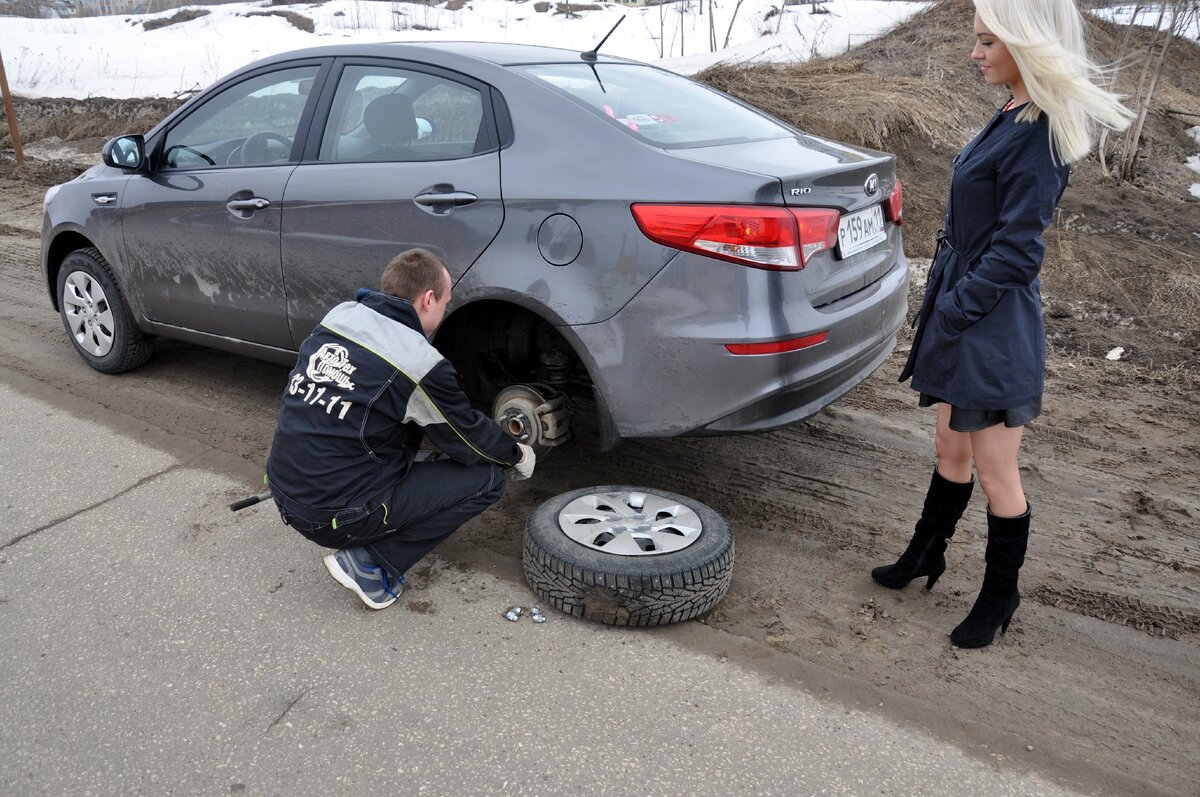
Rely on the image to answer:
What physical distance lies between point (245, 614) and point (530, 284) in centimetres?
146

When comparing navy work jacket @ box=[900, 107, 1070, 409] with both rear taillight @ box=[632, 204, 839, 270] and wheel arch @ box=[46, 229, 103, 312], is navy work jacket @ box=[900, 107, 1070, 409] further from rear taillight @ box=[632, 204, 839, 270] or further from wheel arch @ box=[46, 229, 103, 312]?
wheel arch @ box=[46, 229, 103, 312]

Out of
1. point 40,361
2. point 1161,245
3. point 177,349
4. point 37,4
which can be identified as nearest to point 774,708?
point 177,349

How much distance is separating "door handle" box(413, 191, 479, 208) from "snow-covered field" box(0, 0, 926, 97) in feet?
32.7

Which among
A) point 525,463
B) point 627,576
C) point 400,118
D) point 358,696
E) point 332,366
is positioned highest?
point 400,118

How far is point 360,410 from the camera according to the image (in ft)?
9.39

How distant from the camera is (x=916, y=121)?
9719 millimetres

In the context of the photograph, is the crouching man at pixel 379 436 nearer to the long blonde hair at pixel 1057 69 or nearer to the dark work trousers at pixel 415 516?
the dark work trousers at pixel 415 516

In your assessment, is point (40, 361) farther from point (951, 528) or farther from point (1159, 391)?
point (1159, 391)

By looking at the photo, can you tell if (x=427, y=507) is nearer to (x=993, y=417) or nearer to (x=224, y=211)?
(x=993, y=417)

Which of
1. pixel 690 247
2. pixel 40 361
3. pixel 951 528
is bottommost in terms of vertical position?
pixel 40 361

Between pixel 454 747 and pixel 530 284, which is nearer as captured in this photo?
pixel 454 747

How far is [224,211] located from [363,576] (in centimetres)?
203

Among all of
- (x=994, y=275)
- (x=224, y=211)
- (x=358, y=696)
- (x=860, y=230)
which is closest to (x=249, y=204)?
(x=224, y=211)

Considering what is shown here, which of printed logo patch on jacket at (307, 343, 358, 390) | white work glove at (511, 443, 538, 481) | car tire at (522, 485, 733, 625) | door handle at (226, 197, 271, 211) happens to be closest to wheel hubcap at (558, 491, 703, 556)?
car tire at (522, 485, 733, 625)
